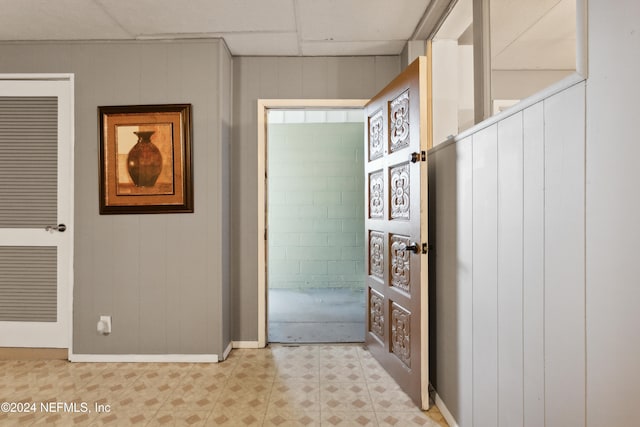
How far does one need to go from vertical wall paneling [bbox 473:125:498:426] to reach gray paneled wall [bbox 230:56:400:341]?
173cm

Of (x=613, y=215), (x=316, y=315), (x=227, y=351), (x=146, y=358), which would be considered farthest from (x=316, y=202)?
(x=613, y=215)

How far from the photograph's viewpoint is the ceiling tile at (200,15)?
2.22 metres

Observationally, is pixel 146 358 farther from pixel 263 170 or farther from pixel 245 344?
pixel 263 170

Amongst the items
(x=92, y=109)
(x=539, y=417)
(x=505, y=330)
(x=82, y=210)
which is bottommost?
(x=539, y=417)

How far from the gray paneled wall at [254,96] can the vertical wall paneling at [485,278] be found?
173cm

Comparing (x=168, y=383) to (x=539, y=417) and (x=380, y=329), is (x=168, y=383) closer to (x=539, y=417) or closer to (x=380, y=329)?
(x=380, y=329)

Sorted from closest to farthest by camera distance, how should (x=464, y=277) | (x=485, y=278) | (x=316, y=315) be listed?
(x=485, y=278) < (x=464, y=277) < (x=316, y=315)

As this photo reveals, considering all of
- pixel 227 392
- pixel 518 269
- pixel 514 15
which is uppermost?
pixel 514 15

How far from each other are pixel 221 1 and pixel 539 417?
108 inches

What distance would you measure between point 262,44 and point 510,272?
8.32ft

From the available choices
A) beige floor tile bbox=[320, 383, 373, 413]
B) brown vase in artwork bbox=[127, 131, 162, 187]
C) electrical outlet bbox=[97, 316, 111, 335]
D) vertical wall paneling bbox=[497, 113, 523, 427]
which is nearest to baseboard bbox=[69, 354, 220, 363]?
electrical outlet bbox=[97, 316, 111, 335]

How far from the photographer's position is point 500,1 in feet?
7.08

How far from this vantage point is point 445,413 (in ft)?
6.27

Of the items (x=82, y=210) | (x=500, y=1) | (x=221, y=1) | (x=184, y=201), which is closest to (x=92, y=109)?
(x=82, y=210)
